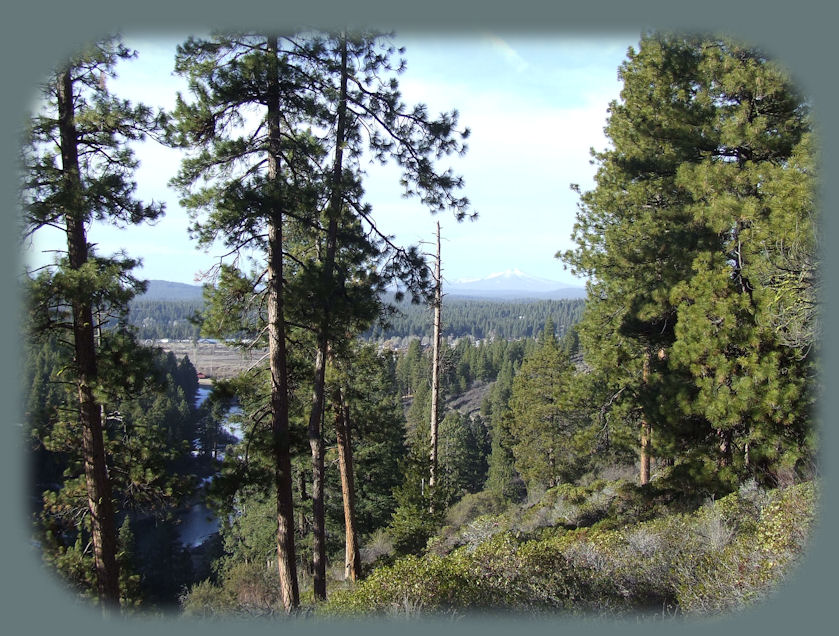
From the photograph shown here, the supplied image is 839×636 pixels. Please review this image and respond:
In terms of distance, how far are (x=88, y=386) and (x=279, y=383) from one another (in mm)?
2573

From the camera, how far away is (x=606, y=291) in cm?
1231

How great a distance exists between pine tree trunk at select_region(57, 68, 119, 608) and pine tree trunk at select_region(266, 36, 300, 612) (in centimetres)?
236

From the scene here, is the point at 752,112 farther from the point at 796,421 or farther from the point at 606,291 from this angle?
the point at 796,421

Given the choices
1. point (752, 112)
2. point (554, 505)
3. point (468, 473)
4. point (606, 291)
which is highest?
point (752, 112)

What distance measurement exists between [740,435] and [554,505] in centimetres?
633

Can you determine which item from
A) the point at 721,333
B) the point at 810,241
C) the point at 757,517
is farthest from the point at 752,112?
the point at 757,517

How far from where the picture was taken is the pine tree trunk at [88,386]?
6.57m

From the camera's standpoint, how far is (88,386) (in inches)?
264

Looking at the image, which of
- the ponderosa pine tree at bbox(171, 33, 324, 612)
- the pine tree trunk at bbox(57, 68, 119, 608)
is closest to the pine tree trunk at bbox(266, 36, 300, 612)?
the ponderosa pine tree at bbox(171, 33, 324, 612)

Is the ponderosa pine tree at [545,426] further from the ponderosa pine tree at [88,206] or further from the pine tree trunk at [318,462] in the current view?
the ponderosa pine tree at [88,206]

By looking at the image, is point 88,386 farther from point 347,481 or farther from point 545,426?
point 545,426

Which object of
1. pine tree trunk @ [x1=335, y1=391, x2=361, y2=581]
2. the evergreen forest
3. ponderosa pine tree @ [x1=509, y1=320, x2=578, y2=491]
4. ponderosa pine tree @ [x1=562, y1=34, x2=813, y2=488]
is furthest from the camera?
ponderosa pine tree @ [x1=509, y1=320, x2=578, y2=491]

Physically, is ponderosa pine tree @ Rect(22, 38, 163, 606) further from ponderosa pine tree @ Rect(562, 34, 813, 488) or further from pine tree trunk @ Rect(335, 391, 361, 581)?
ponderosa pine tree @ Rect(562, 34, 813, 488)

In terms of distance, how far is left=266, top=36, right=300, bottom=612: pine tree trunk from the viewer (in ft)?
22.8
